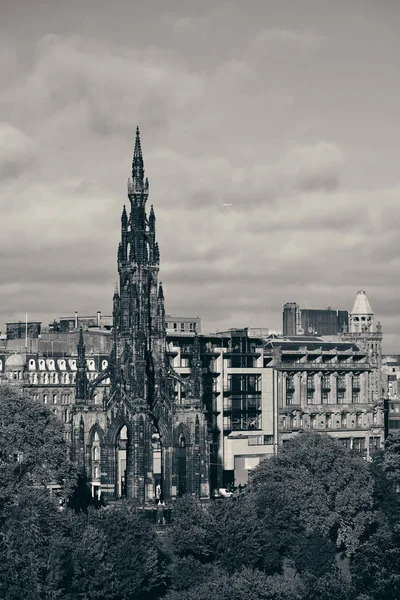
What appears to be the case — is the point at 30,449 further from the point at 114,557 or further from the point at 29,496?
the point at 114,557

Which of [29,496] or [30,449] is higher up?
[30,449]

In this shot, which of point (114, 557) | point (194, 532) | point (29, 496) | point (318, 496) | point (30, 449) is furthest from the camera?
point (318, 496)

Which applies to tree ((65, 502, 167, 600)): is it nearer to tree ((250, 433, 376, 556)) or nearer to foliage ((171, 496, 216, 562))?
foliage ((171, 496, 216, 562))

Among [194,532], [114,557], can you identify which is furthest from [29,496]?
[194,532]

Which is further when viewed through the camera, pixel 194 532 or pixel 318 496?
pixel 318 496

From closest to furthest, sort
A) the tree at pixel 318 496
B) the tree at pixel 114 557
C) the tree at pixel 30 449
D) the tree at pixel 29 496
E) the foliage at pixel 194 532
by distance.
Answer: the tree at pixel 29 496
the tree at pixel 114 557
the foliage at pixel 194 532
the tree at pixel 30 449
the tree at pixel 318 496

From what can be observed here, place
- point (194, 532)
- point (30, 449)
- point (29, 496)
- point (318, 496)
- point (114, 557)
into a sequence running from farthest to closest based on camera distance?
point (318, 496) < point (30, 449) < point (194, 532) < point (29, 496) < point (114, 557)

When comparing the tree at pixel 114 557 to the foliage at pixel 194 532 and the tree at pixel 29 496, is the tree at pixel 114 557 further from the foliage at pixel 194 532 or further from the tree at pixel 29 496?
the foliage at pixel 194 532

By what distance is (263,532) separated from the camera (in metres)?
179

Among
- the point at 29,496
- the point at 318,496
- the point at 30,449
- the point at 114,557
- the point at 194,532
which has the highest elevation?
the point at 30,449

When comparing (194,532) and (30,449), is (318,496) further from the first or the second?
(30,449)

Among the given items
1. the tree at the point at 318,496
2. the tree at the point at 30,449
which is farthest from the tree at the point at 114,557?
the tree at the point at 318,496

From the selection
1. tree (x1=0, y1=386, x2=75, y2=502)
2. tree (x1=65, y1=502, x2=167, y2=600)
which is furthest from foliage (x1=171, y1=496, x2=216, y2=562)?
tree (x1=0, y1=386, x2=75, y2=502)

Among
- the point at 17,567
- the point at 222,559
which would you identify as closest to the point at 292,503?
the point at 222,559
